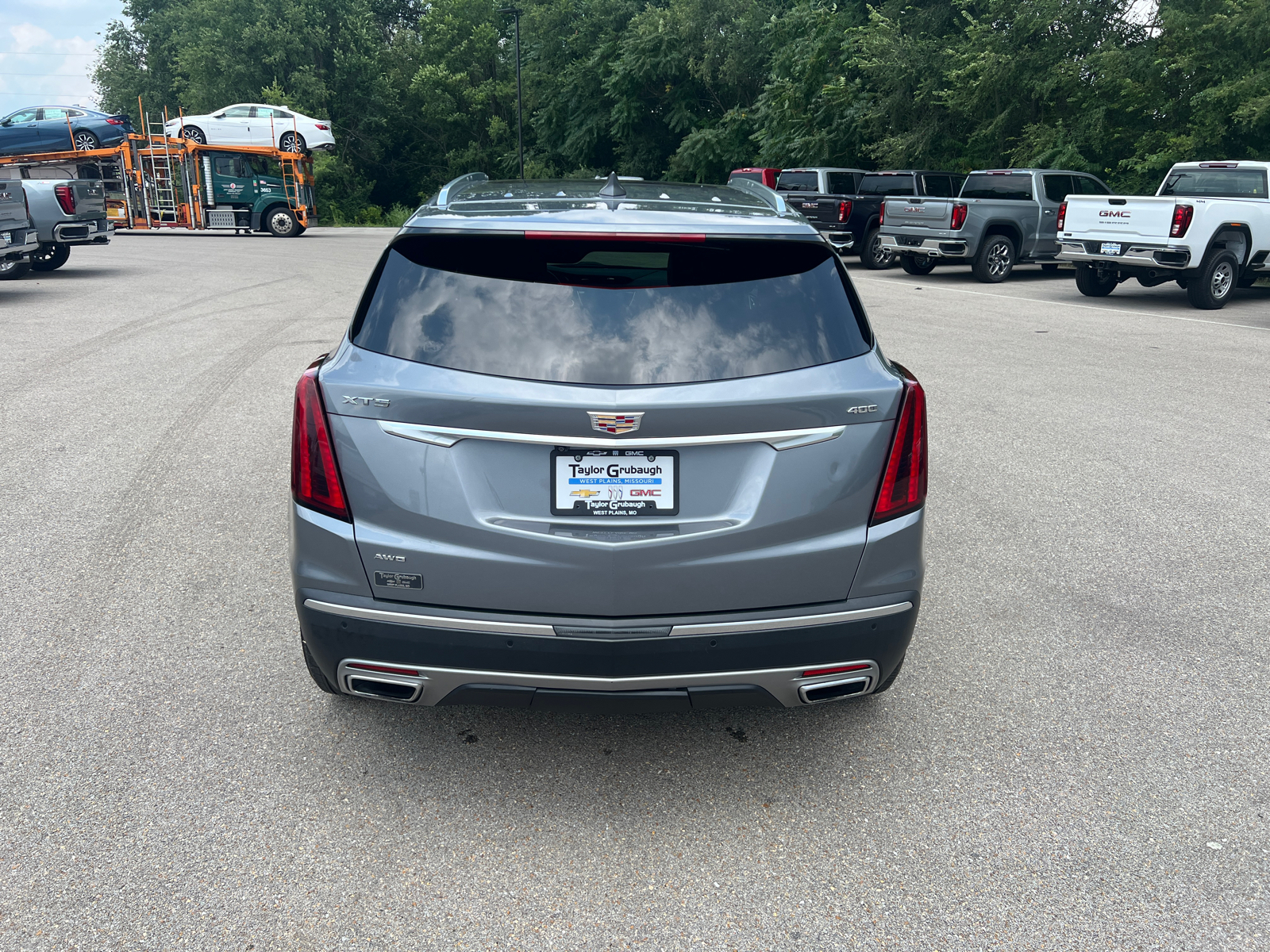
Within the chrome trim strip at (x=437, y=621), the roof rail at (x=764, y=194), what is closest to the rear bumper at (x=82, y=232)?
the roof rail at (x=764, y=194)

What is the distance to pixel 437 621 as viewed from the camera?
2.84 meters

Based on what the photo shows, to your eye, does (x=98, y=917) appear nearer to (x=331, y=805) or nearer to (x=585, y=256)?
(x=331, y=805)

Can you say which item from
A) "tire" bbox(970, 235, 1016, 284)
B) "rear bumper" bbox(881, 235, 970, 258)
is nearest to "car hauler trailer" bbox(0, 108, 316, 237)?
"rear bumper" bbox(881, 235, 970, 258)

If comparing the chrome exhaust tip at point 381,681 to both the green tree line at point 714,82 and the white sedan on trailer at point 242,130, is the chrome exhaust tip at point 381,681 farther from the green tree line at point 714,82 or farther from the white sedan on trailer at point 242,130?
the white sedan on trailer at point 242,130

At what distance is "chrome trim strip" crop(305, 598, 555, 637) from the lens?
2816 millimetres

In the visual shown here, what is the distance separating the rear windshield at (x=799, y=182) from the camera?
76.4 feet

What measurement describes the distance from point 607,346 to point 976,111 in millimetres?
28748

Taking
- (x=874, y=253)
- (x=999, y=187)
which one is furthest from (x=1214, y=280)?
(x=874, y=253)

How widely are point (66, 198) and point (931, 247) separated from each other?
1548cm

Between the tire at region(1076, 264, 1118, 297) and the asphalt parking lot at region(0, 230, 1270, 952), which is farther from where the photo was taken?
the tire at region(1076, 264, 1118, 297)

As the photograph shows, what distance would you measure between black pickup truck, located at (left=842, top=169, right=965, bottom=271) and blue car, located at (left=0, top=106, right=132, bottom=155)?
21.5 meters

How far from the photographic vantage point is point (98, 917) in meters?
2.59

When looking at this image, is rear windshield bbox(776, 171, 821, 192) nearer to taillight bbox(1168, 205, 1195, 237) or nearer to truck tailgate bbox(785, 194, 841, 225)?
truck tailgate bbox(785, 194, 841, 225)

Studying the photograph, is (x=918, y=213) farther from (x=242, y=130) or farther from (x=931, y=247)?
(x=242, y=130)
